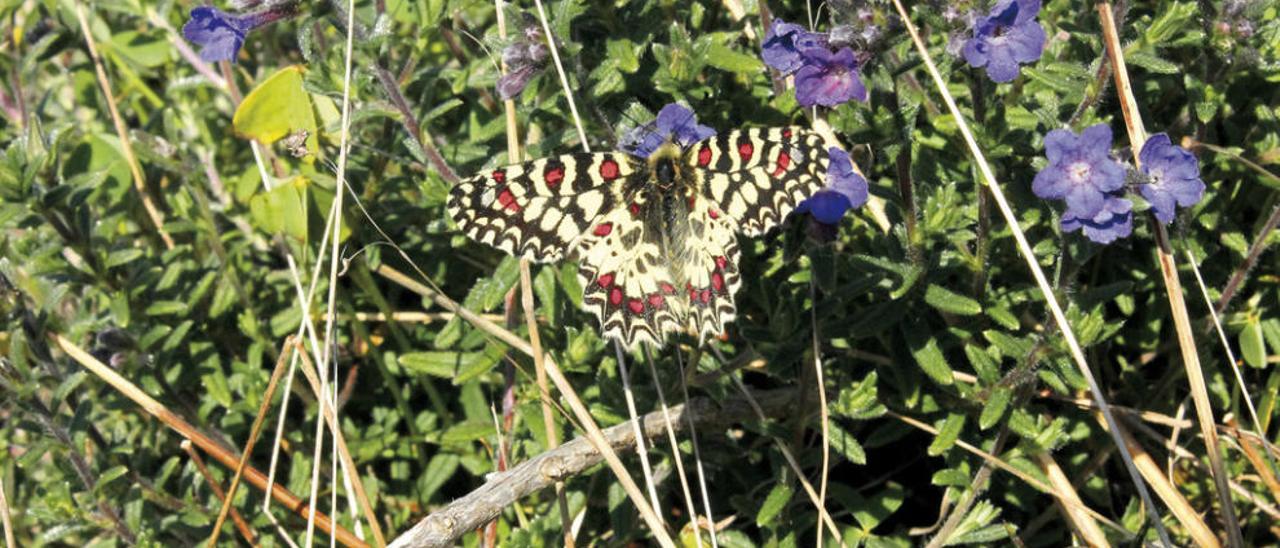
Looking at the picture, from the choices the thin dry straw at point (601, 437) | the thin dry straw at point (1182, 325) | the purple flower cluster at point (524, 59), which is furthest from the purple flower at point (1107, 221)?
the purple flower cluster at point (524, 59)

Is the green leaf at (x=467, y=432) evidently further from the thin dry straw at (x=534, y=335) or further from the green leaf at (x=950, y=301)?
the green leaf at (x=950, y=301)

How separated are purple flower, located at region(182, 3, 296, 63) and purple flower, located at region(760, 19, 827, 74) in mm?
1749

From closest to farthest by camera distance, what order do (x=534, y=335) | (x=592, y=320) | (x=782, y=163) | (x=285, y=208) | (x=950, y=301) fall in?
(x=782, y=163) → (x=950, y=301) → (x=534, y=335) → (x=592, y=320) → (x=285, y=208)

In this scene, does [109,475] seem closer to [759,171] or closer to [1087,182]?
[759,171]

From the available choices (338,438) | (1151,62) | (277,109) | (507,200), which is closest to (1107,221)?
(1151,62)

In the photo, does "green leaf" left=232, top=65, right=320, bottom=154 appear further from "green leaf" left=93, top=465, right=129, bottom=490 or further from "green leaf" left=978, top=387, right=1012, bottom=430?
"green leaf" left=978, top=387, right=1012, bottom=430

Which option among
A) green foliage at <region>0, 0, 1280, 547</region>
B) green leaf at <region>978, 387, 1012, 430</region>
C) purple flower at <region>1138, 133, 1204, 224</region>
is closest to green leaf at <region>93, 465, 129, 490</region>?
green foliage at <region>0, 0, 1280, 547</region>

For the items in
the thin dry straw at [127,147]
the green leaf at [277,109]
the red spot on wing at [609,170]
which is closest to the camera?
the red spot on wing at [609,170]

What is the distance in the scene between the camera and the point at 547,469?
13.4 feet

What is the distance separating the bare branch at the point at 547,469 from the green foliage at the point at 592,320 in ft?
0.27

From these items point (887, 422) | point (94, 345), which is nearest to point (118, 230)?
point (94, 345)

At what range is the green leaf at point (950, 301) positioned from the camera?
13.6 feet

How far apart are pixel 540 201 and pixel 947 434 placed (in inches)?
64.8

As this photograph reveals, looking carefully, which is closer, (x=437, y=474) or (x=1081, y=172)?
(x=1081, y=172)
